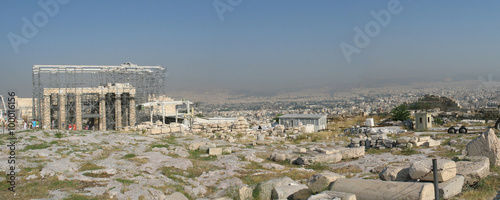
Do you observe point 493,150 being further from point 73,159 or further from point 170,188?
point 73,159

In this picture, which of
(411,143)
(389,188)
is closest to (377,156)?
(411,143)

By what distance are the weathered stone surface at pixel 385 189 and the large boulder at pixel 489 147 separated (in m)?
3.80

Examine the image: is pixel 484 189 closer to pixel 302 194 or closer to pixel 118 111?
pixel 302 194

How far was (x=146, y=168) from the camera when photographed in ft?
36.7

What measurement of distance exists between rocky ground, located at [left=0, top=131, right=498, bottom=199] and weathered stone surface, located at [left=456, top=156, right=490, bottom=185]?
7.34 ft

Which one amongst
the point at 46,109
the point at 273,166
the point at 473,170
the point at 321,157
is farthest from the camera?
the point at 46,109

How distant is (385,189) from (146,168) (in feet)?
23.8

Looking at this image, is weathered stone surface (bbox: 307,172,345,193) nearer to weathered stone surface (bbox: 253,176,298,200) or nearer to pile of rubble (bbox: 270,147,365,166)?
weathered stone surface (bbox: 253,176,298,200)

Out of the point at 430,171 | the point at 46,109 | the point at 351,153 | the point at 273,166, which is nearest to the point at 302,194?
the point at 430,171

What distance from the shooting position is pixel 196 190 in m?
9.34

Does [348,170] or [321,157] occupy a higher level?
[321,157]

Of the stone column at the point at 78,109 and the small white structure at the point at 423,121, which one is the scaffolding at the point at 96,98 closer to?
the stone column at the point at 78,109

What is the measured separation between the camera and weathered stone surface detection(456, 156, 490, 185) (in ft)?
25.1

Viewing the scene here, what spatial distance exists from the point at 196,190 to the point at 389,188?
4783 mm
